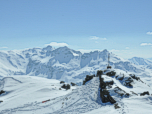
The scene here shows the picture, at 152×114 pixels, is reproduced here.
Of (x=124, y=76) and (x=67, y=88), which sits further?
(x=67, y=88)

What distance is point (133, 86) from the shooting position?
1449 inches

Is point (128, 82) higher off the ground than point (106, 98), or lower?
higher

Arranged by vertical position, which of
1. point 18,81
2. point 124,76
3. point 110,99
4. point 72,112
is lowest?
point 18,81

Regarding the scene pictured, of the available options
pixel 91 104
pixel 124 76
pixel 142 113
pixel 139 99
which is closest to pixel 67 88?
pixel 124 76

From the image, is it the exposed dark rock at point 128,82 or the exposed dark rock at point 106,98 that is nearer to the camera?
the exposed dark rock at point 106,98

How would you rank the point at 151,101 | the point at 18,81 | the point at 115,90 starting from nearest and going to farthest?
the point at 151,101 → the point at 115,90 → the point at 18,81

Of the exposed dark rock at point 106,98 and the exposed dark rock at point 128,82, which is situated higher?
the exposed dark rock at point 128,82

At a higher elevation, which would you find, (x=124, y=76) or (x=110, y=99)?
(x=124, y=76)

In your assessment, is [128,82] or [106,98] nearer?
[106,98]

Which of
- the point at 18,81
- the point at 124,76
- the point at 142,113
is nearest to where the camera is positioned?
the point at 142,113

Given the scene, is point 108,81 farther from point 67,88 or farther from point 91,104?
point 67,88

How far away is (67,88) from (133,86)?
30.9 metres

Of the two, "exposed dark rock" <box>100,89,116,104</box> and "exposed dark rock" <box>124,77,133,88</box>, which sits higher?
"exposed dark rock" <box>124,77,133,88</box>

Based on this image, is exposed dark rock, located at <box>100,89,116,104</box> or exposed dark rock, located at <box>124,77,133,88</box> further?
exposed dark rock, located at <box>124,77,133,88</box>
